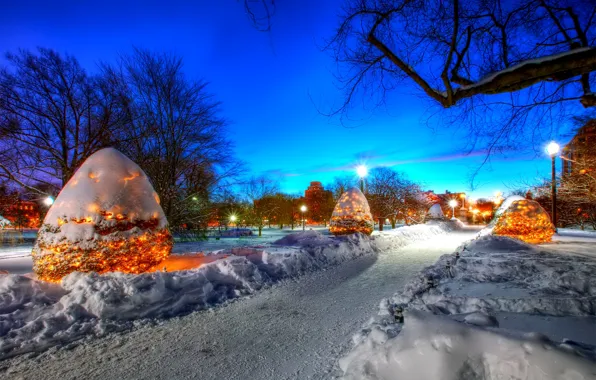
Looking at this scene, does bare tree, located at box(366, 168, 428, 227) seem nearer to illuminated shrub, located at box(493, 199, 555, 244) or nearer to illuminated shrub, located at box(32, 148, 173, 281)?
illuminated shrub, located at box(493, 199, 555, 244)

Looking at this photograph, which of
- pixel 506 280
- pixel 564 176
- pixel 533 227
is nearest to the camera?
pixel 506 280

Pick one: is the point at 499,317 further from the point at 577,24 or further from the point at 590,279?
the point at 577,24

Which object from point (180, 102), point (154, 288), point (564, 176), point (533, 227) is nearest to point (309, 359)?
point (154, 288)

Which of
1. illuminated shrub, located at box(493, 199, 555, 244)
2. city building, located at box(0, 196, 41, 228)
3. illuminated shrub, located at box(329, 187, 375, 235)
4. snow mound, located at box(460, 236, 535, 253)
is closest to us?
snow mound, located at box(460, 236, 535, 253)

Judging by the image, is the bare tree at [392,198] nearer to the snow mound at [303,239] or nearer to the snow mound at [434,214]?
the snow mound at [434,214]

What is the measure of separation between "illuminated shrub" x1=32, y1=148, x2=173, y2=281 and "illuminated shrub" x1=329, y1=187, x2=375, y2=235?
993 centimetres

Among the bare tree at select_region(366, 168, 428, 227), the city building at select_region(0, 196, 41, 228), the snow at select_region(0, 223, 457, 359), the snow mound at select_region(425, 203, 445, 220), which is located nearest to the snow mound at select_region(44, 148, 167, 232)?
the snow at select_region(0, 223, 457, 359)

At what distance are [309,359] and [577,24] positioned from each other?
6.82 meters

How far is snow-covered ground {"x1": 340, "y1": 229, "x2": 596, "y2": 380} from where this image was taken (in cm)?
182

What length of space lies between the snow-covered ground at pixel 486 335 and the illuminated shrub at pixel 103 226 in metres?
4.74

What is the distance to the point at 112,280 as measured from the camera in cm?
486

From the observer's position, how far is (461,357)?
200 centimetres

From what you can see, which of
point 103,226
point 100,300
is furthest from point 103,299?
point 103,226

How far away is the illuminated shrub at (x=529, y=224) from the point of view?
12234mm
